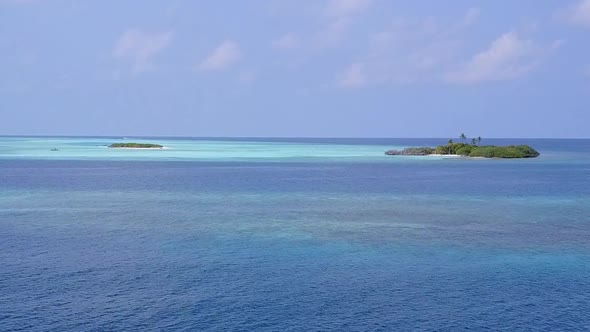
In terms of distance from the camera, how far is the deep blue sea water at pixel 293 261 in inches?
976

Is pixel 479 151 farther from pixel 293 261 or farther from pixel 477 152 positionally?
pixel 293 261

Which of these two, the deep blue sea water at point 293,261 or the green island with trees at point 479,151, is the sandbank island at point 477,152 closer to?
the green island with trees at point 479,151

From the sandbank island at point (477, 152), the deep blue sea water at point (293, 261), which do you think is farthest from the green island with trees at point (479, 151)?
the deep blue sea water at point (293, 261)

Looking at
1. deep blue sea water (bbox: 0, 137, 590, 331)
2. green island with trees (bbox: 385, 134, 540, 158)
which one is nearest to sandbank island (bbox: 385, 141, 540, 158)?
green island with trees (bbox: 385, 134, 540, 158)

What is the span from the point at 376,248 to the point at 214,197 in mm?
28704

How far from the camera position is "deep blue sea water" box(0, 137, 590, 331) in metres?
24.8

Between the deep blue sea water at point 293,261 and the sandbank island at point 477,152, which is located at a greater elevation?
the sandbank island at point 477,152

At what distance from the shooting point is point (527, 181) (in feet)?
269

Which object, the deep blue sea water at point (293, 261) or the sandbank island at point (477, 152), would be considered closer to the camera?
the deep blue sea water at point (293, 261)

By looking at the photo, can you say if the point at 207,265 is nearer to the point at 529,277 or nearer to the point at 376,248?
the point at 376,248

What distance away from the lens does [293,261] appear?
33.4 meters

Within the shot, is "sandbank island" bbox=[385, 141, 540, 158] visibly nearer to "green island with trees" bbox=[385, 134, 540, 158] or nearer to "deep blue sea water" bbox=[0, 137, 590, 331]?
"green island with trees" bbox=[385, 134, 540, 158]

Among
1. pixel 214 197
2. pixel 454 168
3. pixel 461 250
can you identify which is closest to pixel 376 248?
pixel 461 250

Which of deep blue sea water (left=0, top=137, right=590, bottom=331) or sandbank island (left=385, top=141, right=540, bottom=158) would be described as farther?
sandbank island (left=385, top=141, right=540, bottom=158)
